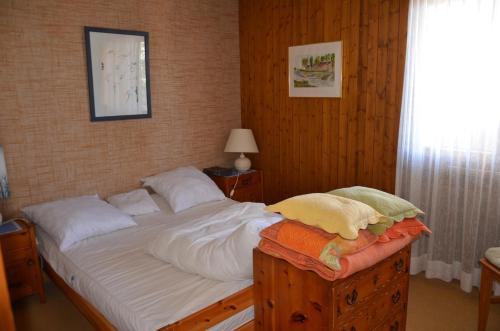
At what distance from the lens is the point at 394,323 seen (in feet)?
5.41

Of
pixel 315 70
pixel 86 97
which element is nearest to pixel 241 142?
pixel 315 70

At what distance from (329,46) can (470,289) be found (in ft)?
7.38

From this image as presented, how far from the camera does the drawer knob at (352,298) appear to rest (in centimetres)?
137

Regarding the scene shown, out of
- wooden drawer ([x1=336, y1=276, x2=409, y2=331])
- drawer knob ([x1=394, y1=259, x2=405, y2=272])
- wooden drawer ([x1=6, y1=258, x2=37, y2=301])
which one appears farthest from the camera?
wooden drawer ([x1=6, y1=258, x2=37, y2=301])

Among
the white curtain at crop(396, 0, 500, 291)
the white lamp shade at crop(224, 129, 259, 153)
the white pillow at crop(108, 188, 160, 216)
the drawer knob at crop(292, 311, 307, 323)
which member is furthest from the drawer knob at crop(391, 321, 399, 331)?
the white lamp shade at crop(224, 129, 259, 153)

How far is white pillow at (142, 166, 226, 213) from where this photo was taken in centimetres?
348

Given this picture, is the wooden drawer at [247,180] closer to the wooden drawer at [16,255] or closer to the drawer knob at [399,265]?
the wooden drawer at [16,255]

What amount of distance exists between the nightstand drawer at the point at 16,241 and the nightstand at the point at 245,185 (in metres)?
1.81

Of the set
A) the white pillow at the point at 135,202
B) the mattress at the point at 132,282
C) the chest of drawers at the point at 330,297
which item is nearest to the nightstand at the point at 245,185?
the white pillow at the point at 135,202

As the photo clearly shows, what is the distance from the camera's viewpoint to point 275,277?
1490mm

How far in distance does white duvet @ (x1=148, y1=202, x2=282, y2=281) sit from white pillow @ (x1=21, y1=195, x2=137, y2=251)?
67cm

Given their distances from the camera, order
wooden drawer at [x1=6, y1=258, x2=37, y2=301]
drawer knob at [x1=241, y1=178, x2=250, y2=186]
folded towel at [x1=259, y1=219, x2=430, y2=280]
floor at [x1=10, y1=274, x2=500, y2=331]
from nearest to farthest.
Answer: folded towel at [x1=259, y1=219, x2=430, y2=280] → floor at [x1=10, y1=274, x2=500, y2=331] → wooden drawer at [x1=6, y1=258, x2=37, y2=301] → drawer knob at [x1=241, y1=178, x2=250, y2=186]

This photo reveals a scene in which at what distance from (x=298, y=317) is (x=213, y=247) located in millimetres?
762

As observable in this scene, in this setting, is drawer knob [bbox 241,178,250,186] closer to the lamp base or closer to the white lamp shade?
the lamp base
